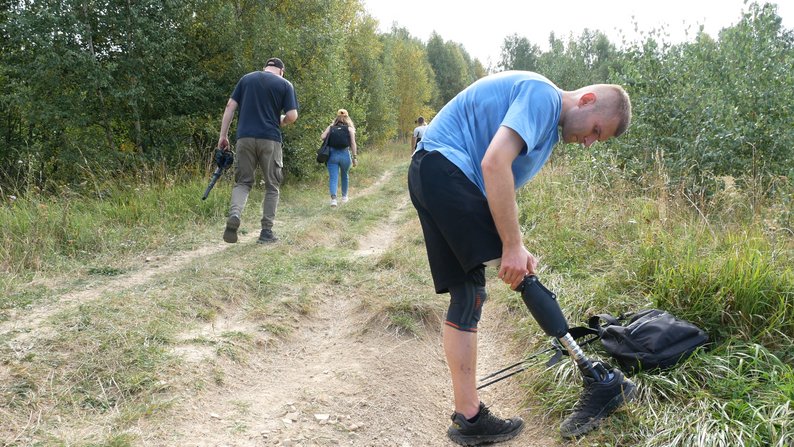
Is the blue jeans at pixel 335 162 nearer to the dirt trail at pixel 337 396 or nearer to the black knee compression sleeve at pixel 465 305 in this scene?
the dirt trail at pixel 337 396

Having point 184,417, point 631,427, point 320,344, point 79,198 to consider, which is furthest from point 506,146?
point 79,198

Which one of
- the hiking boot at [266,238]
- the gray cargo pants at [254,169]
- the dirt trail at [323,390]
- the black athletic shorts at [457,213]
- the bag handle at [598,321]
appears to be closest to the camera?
the black athletic shorts at [457,213]

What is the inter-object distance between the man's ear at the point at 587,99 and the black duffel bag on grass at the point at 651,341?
3.99ft

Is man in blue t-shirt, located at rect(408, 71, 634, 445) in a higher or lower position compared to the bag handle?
higher

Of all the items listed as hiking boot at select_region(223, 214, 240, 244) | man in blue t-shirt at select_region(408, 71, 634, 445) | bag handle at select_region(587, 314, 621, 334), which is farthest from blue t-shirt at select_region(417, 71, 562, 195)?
hiking boot at select_region(223, 214, 240, 244)

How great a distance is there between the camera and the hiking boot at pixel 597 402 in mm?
2207

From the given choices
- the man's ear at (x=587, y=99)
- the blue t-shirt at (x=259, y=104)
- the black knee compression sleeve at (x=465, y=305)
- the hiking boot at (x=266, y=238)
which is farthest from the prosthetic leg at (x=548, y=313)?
the blue t-shirt at (x=259, y=104)

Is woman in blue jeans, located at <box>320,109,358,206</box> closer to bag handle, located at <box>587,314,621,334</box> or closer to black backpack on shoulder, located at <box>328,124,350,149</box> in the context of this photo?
black backpack on shoulder, located at <box>328,124,350,149</box>

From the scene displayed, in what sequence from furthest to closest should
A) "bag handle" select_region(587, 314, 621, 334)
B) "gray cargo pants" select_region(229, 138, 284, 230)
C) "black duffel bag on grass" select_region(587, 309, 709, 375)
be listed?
"gray cargo pants" select_region(229, 138, 284, 230)
"bag handle" select_region(587, 314, 621, 334)
"black duffel bag on grass" select_region(587, 309, 709, 375)

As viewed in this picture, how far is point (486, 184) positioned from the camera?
1883 millimetres

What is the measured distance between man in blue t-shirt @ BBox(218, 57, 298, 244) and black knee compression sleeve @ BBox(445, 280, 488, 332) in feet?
12.3

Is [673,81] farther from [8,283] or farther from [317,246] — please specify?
[8,283]

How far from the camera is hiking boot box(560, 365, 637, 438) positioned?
2207mm

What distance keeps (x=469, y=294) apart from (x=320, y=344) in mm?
1541
